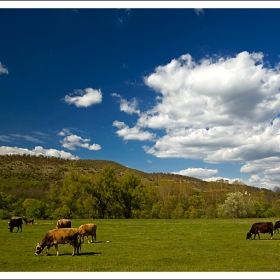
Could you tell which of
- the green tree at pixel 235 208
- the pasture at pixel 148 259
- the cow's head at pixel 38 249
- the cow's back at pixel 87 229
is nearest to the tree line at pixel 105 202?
the green tree at pixel 235 208

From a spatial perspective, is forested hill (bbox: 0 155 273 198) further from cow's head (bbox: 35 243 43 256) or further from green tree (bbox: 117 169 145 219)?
cow's head (bbox: 35 243 43 256)

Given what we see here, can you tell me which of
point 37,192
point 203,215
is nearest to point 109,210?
point 203,215

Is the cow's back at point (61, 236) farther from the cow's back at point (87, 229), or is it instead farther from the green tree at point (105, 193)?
the green tree at point (105, 193)

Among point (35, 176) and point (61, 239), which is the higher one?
point (35, 176)

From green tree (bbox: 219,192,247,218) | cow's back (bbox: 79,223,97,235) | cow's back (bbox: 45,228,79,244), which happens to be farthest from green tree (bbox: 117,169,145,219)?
cow's back (bbox: 45,228,79,244)

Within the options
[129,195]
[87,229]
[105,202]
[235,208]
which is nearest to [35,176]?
[105,202]

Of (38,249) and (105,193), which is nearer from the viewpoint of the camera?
(38,249)

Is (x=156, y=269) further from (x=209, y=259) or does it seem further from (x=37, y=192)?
(x=37, y=192)

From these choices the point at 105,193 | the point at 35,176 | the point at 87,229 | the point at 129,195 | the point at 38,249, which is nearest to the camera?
the point at 38,249

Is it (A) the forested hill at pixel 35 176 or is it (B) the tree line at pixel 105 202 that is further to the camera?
(A) the forested hill at pixel 35 176

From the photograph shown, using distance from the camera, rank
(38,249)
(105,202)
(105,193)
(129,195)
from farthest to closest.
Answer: (105,202)
(129,195)
(105,193)
(38,249)

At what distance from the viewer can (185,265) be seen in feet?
53.8

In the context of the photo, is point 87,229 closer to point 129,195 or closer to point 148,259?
point 148,259

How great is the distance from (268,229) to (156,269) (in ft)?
65.5
